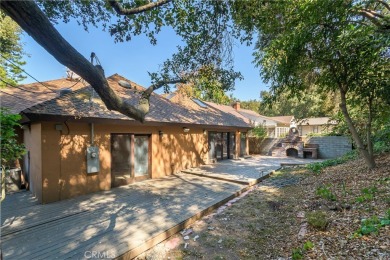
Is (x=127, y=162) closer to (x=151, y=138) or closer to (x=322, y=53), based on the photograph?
(x=151, y=138)

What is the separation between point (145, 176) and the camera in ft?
27.6

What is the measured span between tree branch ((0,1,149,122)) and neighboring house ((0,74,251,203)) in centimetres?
313

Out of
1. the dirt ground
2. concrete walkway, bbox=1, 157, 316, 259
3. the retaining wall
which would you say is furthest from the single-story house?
the dirt ground

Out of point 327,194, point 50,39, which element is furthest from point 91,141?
point 327,194

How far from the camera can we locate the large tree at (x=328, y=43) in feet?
16.0

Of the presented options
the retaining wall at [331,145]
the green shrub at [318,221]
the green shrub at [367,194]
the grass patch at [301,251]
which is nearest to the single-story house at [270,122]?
the retaining wall at [331,145]

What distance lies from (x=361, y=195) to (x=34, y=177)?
8.65 metres

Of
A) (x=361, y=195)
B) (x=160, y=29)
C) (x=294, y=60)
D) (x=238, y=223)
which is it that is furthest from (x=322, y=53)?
(x=238, y=223)

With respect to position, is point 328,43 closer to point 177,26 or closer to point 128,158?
point 177,26

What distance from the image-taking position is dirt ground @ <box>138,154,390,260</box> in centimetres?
312

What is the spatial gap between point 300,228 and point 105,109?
21.4 ft

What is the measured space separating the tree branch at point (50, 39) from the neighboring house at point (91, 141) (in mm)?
3128

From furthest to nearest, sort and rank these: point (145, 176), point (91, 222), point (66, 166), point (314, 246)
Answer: point (145, 176) → point (66, 166) → point (91, 222) → point (314, 246)

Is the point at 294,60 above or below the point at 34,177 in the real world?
above
